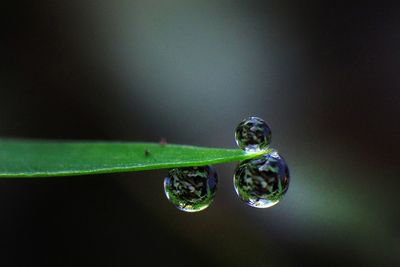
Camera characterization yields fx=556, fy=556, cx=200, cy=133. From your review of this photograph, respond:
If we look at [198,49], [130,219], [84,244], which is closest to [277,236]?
[130,219]

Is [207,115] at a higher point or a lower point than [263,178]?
higher

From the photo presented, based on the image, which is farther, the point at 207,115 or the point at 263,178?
the point at 207,115

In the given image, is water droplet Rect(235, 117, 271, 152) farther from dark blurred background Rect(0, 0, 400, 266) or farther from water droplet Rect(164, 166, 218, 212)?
dark blurred background Rect(0, 0, 400, 266)

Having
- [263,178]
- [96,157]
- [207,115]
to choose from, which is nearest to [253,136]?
[263,178]

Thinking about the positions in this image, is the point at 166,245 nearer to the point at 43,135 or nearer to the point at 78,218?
the point at 78,218

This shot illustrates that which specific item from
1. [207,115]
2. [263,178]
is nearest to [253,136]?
[263,178]

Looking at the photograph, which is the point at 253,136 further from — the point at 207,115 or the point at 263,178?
the point at 207,115

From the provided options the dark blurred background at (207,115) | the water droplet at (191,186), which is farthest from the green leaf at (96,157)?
the dark blurred background at (207,115)

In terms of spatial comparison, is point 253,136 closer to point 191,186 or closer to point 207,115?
point 191,186
